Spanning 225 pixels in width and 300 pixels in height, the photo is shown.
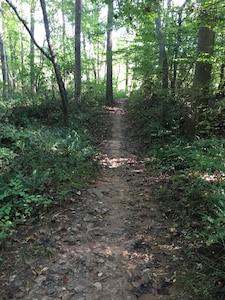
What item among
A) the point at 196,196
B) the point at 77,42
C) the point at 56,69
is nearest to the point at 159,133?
the point at 196,196

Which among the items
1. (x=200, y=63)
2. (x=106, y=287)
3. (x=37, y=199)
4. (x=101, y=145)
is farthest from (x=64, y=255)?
(x=200, y=63)

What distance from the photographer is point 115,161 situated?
7.31m

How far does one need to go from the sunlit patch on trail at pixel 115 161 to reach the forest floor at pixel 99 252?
1423mm

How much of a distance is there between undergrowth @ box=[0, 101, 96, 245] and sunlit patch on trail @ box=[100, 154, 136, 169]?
38cm

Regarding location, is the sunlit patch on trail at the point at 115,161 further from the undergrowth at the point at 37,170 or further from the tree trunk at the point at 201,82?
the tree trunk at the point at 201,82

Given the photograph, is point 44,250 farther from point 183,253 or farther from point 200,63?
point 200,63

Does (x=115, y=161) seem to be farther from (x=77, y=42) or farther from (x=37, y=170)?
(x=77, y=42)

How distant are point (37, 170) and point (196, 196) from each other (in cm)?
328

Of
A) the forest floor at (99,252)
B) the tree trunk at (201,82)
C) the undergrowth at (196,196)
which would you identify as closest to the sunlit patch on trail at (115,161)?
the undergrowth at (196,196)

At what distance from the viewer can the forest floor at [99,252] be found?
113 inches

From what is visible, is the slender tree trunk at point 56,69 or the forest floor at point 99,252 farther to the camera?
the slender tree trunk at point 56,69

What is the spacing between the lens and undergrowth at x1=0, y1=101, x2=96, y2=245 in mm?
4219

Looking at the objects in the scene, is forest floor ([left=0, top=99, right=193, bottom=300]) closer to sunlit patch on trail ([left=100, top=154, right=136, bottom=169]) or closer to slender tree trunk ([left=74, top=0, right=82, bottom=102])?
sunlit patch on trail ([left=100, top=154, right=136, bottom=169])

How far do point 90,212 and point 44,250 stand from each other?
127 cm
